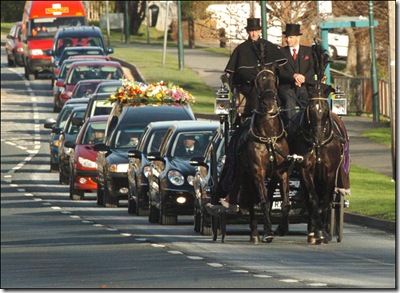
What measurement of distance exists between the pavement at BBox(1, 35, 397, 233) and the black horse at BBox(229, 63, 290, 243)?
4.47 meters

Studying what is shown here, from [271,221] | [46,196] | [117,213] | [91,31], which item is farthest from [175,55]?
[271,221]

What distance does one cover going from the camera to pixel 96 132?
34688mm

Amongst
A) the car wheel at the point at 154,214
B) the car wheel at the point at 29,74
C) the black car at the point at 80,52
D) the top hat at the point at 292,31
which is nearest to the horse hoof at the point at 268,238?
the top hat at the point at 292,31

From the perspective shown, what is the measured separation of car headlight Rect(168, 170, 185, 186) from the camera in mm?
25653

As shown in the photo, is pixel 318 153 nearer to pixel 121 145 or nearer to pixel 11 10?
pixel 121 145

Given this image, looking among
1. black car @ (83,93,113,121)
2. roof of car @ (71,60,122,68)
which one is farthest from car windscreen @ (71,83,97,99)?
black car @ (83,93,113,121)

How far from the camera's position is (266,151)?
66.2 feet

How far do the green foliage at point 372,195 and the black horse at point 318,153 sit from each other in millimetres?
4812

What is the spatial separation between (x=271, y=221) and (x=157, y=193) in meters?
5.16

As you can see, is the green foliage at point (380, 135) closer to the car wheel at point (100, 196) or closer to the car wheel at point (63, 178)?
the car wheel at point (63, 178)

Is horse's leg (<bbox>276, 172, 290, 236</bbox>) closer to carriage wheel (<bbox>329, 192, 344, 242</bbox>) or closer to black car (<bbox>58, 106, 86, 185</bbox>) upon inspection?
carriage wheel (<bbox>329, 192, 344, 242</bbox>)

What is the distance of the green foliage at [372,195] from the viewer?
2677 centimetres

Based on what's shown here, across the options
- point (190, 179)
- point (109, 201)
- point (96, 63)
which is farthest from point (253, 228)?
point (96, 63)

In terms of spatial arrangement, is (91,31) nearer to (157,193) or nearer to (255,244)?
(157,193)
